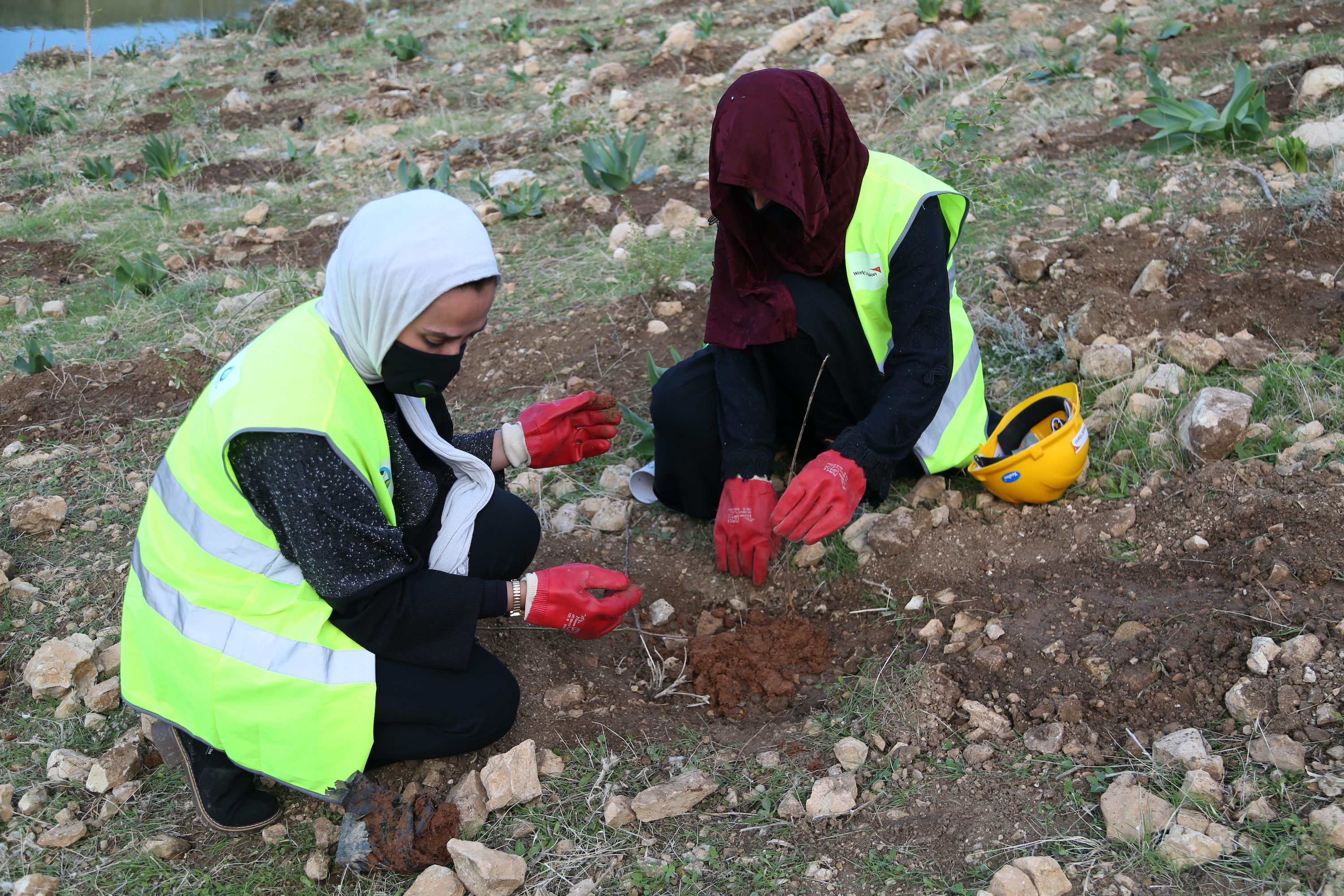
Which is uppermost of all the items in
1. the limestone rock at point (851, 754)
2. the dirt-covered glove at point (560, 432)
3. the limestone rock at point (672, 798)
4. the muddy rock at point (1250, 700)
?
the dirt-covered glove at point (560, 432)

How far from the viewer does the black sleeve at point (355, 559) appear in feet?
5.09

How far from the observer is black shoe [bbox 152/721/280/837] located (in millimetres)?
1761

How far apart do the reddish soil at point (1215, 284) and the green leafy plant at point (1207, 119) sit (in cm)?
55

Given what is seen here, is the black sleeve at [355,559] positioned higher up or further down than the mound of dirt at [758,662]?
higher up

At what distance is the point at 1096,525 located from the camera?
216cm

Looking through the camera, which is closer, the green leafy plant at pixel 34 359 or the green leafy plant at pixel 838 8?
the green leafy plant at pixel 34 359

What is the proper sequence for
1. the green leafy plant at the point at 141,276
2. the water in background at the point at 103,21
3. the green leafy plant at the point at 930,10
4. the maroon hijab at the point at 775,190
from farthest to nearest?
the water in background at the point at 103,21, the green leafy plant at the point at 930,10, the green leafy plant at the point at 141,276, the maroon hijab at the point at 775,190

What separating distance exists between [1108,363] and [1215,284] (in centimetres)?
53

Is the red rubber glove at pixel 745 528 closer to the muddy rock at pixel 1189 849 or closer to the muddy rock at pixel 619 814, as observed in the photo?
the muddy rock at pixel 619 814

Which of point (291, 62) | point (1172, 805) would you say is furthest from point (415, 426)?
point (291, 62)

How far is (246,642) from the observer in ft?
5.40

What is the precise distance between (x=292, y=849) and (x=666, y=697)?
2.64ft

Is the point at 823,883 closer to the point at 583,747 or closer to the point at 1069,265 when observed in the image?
the point at 583,747

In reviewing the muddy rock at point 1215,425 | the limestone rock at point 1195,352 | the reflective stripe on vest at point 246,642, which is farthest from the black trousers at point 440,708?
the limestone rock at point 1195,352
